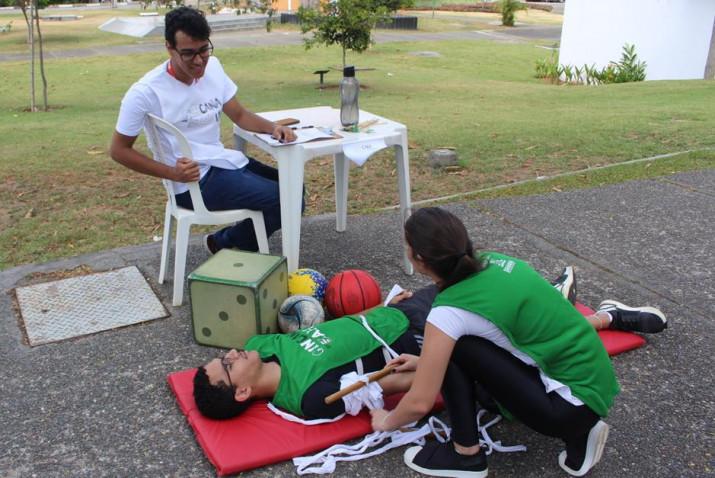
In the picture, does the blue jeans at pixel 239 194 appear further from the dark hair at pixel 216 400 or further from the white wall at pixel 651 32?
the white wall at pixel 651 32

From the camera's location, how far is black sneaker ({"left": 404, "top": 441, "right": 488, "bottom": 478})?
2434mm

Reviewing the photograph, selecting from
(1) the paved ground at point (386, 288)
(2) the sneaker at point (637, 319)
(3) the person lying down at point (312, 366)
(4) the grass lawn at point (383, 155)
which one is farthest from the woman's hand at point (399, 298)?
(4) the grass lawn at point (383, 155)

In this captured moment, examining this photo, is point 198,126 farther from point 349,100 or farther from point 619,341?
point 619,341

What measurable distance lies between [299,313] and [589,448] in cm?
149

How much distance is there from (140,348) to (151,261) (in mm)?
1159

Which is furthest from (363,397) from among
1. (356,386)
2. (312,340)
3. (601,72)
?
(601,72)

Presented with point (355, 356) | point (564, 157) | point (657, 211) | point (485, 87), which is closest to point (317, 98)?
point (485, 87)

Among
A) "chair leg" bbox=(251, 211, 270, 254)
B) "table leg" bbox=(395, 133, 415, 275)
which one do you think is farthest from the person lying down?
"table leg" bbox=(395, 133, 415, 275)

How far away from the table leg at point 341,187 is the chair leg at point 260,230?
94 cm

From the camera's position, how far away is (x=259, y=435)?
2621mm

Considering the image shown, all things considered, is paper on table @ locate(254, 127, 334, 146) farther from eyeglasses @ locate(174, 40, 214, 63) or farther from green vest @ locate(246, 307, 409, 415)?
green vest @ locate(246, 307, 409, 415)

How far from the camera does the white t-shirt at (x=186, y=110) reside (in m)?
3.60

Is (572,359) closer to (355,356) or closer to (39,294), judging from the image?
(355,356)

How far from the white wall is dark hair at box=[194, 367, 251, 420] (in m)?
15.4
